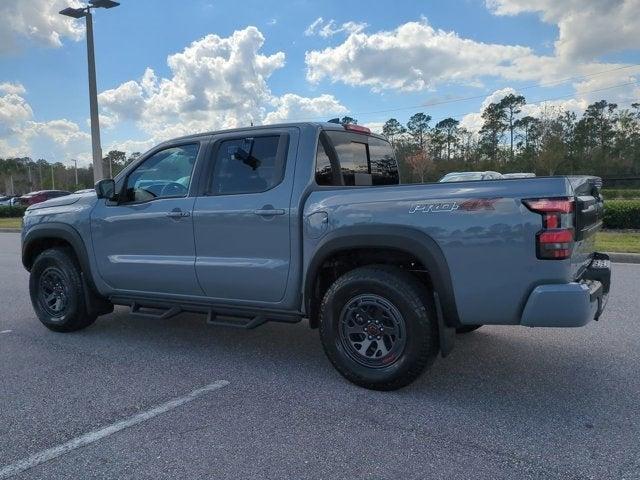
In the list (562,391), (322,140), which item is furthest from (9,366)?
(562,391)

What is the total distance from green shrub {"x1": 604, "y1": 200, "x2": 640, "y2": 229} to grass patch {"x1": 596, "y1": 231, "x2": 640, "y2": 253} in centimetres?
46

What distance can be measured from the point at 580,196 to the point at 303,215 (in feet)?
6.26

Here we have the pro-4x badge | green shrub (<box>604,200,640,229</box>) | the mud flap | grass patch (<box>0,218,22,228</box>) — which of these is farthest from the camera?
grass patch (<box>0,218,22,228</box>)

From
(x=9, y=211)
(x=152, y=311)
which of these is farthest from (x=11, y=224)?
(x=152, y=311)

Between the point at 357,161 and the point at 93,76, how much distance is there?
56.3 feet

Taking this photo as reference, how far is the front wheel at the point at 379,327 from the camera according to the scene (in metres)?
3.77

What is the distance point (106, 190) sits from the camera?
522 cm

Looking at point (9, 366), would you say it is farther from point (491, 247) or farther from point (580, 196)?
point (580, 196)

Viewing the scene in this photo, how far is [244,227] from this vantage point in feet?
14.5

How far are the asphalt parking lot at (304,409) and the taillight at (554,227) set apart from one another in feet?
3.46

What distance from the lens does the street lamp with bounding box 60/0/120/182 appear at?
719 inches

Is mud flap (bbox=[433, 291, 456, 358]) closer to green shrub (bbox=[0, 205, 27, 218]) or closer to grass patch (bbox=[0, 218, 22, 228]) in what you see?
grass patch (bbox=[0, 218, 22, 228])

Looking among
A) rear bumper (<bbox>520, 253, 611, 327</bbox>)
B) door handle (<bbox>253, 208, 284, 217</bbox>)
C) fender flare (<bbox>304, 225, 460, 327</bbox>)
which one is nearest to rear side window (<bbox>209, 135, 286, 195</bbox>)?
door handle (<bbox>253, 208, 284, 217</bbox>)

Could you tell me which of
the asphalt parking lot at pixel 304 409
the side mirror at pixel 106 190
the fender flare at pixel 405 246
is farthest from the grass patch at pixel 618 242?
the side mirror at pixel 106 190
